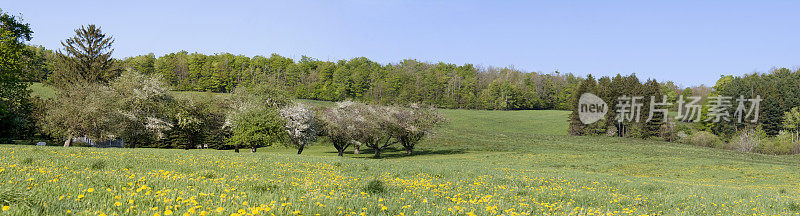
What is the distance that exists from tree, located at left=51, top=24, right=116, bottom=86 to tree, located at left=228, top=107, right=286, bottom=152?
33.3 m

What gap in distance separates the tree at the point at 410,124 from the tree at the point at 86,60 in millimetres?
47006

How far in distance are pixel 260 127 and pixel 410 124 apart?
18.5 meters

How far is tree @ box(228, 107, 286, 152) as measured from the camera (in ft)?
152

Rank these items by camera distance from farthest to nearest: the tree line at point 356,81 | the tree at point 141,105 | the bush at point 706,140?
the tree line at point 356,81, the bush at point 706,140, the tree at point 141,105

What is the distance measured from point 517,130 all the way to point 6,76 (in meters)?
97.5

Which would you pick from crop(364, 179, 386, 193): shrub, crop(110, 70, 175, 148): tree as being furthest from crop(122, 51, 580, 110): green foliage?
crop(364, 179, 386, 193): shrub

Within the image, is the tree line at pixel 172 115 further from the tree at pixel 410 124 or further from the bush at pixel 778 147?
the bush at pixel 778 147

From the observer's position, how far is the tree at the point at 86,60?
214 feet

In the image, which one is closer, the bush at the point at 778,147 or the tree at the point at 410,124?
the tree at the point at 410,124

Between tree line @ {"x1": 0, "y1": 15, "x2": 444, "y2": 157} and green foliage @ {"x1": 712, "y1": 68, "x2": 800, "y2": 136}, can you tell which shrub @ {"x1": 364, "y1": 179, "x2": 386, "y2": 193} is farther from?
green foliage @ {"x1": 712, "y1": 68, "x2": 800, "y2": 136}

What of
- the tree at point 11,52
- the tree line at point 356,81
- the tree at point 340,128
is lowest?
the tree at point 340,128

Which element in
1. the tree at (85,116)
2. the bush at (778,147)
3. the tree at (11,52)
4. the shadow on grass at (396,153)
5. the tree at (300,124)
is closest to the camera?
the tree at (11,52)

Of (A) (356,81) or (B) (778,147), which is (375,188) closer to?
(B) (778,147)

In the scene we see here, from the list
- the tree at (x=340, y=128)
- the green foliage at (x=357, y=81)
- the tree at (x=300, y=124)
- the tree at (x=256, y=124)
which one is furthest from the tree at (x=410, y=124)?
the green foliage at (x=357, y=81)
